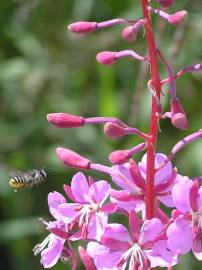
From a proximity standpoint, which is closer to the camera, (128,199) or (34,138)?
(128,199)

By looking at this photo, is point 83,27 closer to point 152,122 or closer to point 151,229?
point 152,122

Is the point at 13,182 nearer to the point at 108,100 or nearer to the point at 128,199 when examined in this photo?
the point at 128,199

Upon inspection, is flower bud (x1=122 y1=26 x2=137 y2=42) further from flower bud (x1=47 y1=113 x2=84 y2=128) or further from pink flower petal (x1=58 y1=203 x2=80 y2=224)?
pink flower petal (x1=58 y1=203 x2=80 y2=224)

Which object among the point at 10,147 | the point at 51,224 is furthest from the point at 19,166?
the point at 51,224

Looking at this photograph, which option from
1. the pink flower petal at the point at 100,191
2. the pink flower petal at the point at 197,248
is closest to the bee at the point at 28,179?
the pink flower petal at the point at 100,191

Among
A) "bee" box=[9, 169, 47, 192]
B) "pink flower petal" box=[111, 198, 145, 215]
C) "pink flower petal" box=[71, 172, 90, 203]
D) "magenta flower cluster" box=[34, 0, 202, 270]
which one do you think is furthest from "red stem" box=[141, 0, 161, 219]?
"bee" box=[9, 169, 47, 192]

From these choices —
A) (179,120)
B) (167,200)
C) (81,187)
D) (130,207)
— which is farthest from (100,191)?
(179,120)

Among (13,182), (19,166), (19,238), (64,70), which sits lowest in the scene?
(19,238)
